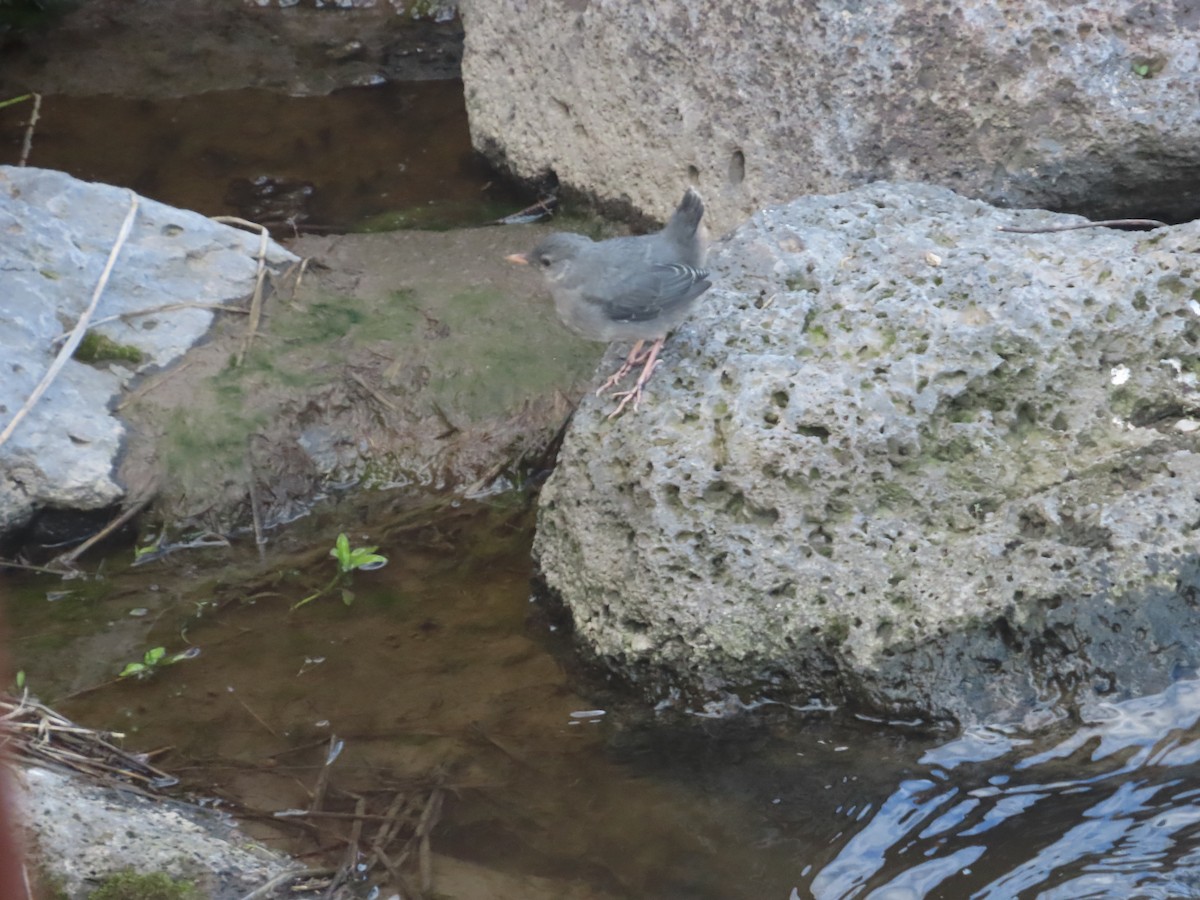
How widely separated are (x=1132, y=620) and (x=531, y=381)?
101 inches

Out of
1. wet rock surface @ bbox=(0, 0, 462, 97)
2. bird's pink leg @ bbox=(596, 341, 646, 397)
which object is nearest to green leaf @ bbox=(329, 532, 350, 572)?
bird's pink leg @ bbox=(596, 341, 646, 397)

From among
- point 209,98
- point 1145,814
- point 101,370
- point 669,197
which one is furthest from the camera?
point 209,98

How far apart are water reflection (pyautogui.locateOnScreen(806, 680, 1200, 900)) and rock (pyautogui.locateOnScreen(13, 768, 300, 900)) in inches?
54.6

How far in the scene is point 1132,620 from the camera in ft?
11.2

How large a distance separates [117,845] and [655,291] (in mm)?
2082

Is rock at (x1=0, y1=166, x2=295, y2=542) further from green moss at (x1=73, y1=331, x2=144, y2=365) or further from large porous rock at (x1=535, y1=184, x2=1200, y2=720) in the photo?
large porous rock at (x1=535, y1=184, x2=1200, y2=720)

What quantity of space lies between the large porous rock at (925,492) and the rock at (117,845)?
121 centimetres

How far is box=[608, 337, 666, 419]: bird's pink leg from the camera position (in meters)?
3.79

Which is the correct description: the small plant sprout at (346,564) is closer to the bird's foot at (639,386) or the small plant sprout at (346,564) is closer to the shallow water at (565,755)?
the shallow water at (565,755)

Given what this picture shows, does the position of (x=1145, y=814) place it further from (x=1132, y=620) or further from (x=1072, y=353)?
(x=1072, y=353)

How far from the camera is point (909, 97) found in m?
4.62

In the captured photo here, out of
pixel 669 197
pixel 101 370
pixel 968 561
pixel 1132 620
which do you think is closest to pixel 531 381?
pixel 669 197

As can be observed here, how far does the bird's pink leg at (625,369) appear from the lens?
12.9 ft

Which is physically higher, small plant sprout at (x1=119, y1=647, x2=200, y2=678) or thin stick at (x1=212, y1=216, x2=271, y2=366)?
thin stick at (x1=212, y1=216, x2=271, y2=366)
